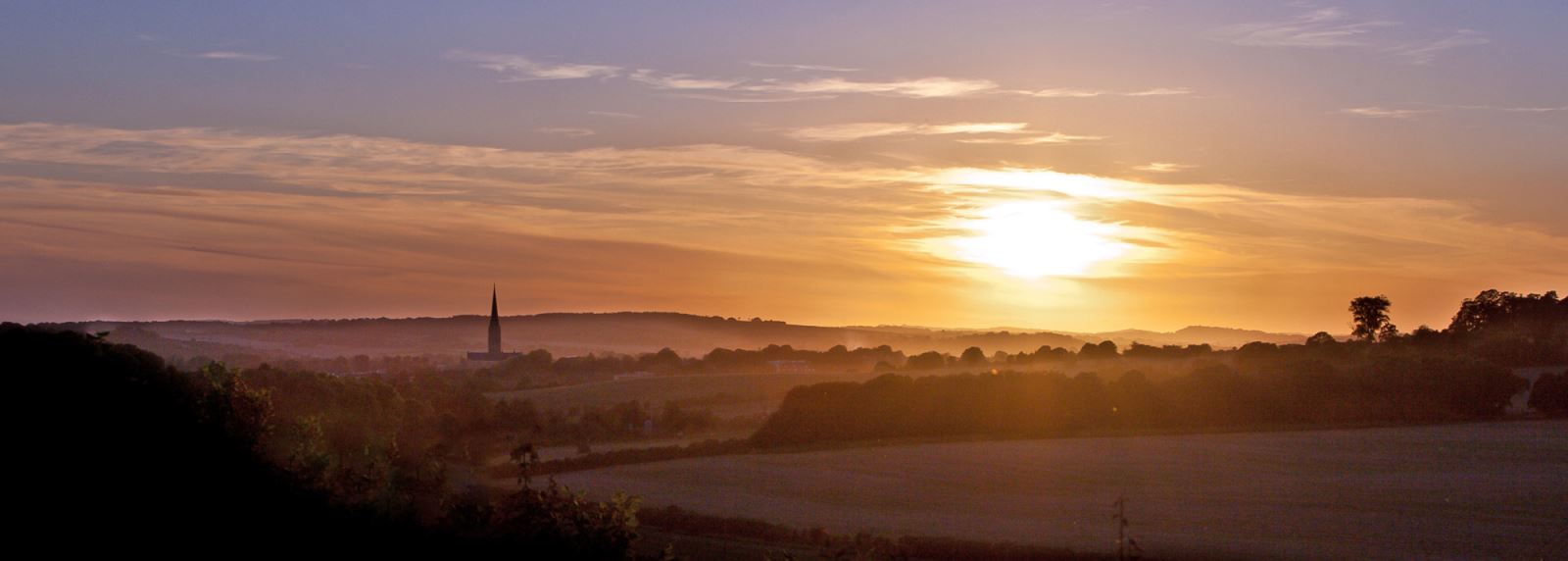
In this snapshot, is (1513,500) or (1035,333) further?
(1035,333)

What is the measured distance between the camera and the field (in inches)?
1212

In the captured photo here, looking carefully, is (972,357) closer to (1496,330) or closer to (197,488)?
(1496,330)

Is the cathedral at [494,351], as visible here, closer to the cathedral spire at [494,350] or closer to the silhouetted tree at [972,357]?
the cathedral spire at [494,350]

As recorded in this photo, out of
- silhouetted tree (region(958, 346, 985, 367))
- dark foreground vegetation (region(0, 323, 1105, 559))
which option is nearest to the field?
dark foreground vegetation (region(0, 323, 1105, 559))

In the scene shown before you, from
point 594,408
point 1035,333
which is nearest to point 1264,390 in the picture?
point 594,408

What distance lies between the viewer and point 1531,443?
44.4 metres

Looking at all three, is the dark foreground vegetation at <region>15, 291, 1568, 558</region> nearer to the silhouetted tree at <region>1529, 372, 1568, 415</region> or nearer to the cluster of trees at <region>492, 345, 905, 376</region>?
the silhouetted tree at <region>1529, 372, 1568, 415</region>

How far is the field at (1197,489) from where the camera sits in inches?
1212

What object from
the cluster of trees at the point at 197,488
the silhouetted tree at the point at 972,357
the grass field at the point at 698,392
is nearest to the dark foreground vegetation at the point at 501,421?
the cluster of trees at the point at 197,488

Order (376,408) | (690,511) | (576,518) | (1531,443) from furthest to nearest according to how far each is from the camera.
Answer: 1. (376,408)
2. (1531,443)
3. (690,511)
4. (576,518)

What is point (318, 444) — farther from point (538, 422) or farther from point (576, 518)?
point (538, 422)

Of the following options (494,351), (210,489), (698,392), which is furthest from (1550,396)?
(494,351)

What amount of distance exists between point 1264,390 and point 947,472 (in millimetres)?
17461

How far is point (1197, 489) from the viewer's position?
37.5 m
